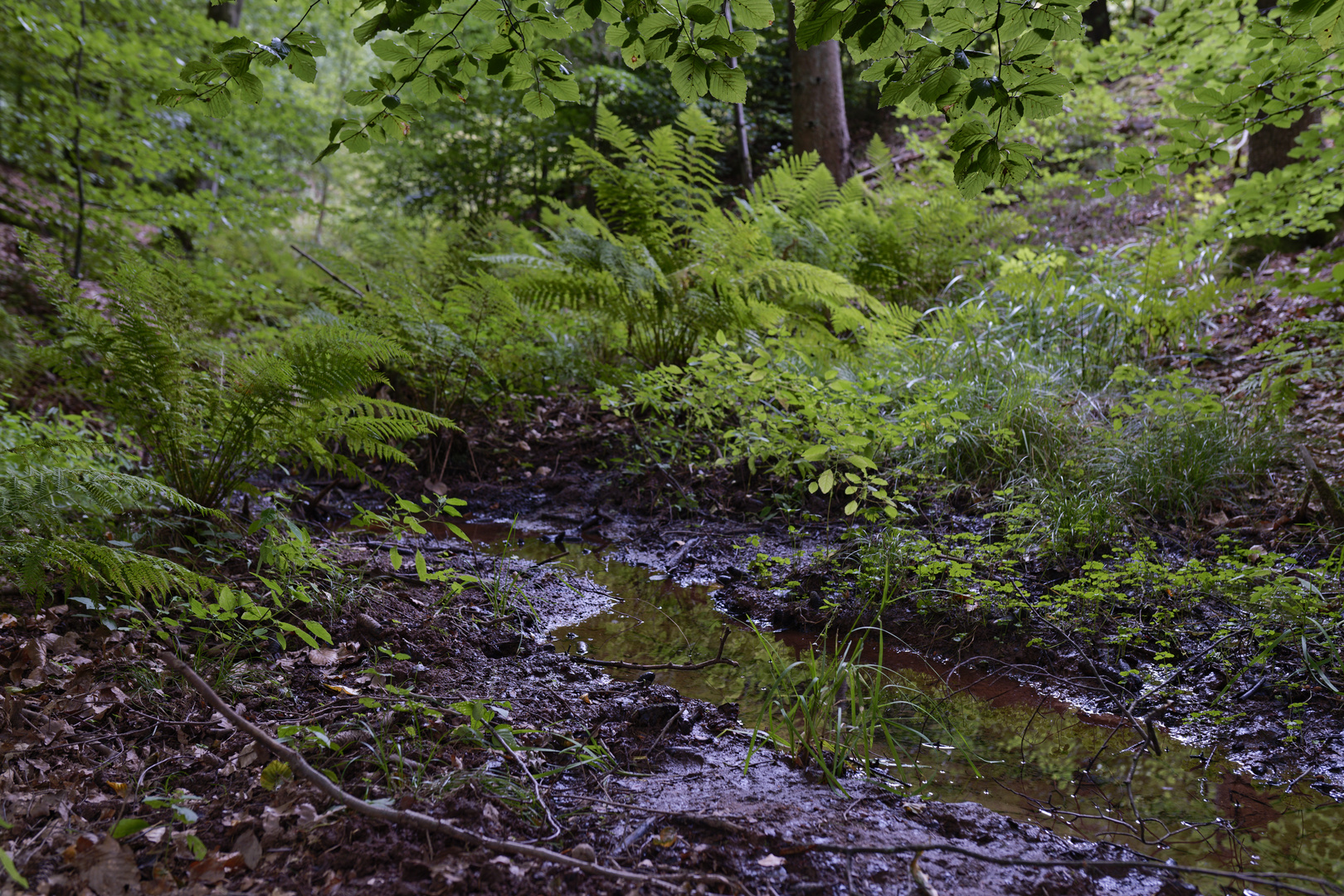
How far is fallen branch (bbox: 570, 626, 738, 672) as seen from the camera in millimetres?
2160

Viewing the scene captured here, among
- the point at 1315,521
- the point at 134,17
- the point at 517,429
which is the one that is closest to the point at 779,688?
the point at 1315,521

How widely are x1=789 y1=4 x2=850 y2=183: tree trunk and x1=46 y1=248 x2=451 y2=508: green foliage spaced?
558 cm

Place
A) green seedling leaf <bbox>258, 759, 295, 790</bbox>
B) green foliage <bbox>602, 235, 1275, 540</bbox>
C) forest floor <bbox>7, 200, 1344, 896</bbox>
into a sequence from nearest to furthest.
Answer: forest floor <bbox>7, 200, 1344, 896</bbox> < green seedling leaf <bbox>258, 759, 295, 790</bbox> < green foliage <bbox>602, 235, 1275, 540</bbox>

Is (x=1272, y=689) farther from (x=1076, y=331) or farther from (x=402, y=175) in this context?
(x=402, y=175)

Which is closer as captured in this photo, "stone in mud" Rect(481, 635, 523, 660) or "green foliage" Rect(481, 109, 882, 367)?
"stone in mud" Rect(481, 635, 523, 660)

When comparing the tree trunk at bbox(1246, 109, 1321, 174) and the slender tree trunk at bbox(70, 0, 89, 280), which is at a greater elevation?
the tree trunk at bbox(1246, 109, 1321, 174)

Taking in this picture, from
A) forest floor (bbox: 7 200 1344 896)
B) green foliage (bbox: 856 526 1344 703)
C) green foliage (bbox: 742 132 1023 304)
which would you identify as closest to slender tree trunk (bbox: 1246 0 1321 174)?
green foliage (bbox: 742 132 1023 304)

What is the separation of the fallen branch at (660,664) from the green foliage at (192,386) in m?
1.17

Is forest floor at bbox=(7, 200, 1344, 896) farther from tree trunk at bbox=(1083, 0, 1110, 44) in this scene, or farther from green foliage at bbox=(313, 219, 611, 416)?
tree trunk at bbox=(1083, 0, 1110, 44)

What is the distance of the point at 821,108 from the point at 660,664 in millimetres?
6303

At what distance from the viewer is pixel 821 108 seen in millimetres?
6898

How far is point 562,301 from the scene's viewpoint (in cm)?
402

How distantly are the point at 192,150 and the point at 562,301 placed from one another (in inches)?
159

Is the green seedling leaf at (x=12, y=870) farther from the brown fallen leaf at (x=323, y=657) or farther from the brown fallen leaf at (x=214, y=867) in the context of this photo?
the brown fallen leaf at (x=323, y=657)
